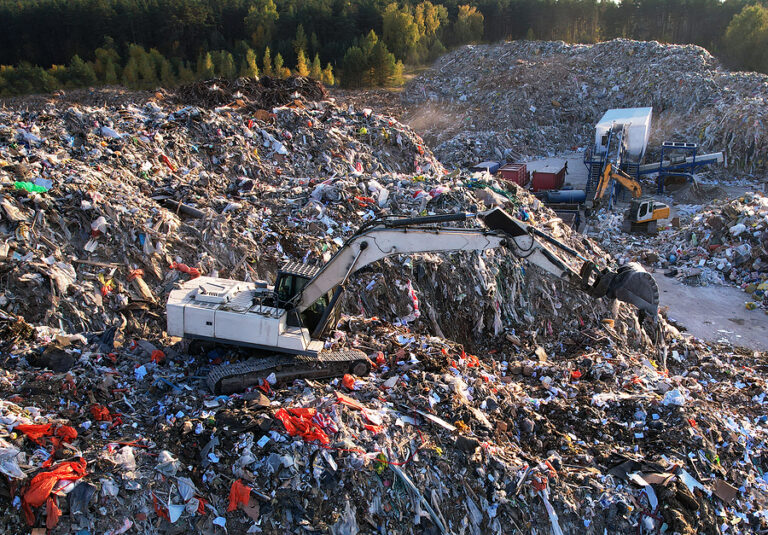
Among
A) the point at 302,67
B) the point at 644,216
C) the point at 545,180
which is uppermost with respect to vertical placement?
the point at 302,67

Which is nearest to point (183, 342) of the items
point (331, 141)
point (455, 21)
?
point (331, 141)

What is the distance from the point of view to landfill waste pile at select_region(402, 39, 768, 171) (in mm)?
23328

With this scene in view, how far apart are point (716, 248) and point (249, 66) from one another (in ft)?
89.7

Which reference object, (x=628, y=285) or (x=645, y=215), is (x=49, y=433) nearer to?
(x=628, y=285)

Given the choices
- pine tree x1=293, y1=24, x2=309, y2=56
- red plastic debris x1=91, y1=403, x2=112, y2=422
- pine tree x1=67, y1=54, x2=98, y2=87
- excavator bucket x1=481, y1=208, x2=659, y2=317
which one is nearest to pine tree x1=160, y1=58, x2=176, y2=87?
pine tree x1=67, y1=54, x2=98, y2=87

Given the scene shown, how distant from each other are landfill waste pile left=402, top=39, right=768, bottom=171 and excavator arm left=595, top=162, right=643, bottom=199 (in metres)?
6.40

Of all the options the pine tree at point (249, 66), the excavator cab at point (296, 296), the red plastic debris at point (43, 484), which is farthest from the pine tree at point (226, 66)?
the red plastic debris at point (43, 484)

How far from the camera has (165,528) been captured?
4.84 metres

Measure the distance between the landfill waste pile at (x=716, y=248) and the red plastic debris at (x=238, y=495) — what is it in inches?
435

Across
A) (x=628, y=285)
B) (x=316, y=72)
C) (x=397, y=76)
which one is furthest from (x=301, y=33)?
(x=628, y=285)

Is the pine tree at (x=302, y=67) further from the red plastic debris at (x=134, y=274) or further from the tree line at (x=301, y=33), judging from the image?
the red plastic debris at (x=134, y=274)

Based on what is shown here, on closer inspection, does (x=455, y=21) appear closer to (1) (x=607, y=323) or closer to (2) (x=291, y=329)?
(1) (x=607, y=323)

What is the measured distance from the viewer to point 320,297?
259 inches

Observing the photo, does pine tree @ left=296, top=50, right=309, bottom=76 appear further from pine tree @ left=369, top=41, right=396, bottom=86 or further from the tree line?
pine tree @ left=369, top=41, right=396, bottom=86
